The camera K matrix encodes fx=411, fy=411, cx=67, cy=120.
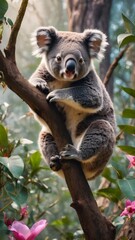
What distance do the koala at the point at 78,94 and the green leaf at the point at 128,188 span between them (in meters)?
0.36

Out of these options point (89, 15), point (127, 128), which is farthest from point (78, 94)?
point (89, 15)

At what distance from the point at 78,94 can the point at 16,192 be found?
623 millimetres

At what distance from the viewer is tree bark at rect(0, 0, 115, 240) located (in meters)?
1.66

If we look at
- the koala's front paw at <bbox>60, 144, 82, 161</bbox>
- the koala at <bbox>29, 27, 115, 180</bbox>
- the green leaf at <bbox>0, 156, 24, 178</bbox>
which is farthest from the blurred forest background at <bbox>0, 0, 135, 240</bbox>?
the green leaf at <bbox>0, 156, 24, 178</bbox>

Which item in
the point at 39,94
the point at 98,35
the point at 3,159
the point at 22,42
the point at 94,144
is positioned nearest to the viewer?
the point at 3,159

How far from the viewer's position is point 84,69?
7.43 ft

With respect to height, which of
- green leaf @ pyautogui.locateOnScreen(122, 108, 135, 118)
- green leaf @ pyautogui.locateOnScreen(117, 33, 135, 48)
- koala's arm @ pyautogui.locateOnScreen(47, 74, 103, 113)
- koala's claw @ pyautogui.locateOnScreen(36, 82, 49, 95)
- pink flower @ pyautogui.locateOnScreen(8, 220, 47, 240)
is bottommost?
pink flower @ pyautogui.locateOnScreen(8, 220, 47, 240)

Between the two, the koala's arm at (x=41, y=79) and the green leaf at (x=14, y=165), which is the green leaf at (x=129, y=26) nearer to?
the koala's arm at (x=41, y=79)

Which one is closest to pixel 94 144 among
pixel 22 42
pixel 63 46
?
pixel 63 46

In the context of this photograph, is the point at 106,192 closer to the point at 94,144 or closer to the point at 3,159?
the point at 94,144

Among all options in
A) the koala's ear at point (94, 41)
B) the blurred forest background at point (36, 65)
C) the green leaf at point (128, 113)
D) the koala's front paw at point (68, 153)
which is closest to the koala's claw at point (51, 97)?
the koala's front paw at point (68, 153)

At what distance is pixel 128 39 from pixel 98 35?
667 millimetres

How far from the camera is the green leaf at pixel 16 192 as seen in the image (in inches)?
Result: 72.1

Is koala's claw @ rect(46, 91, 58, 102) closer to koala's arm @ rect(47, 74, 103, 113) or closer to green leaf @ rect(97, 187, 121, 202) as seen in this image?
koala's arm @ rect(47, 74, 103, 113)
